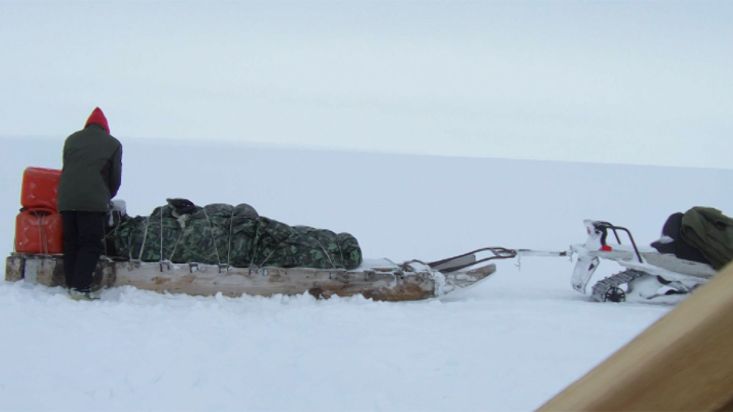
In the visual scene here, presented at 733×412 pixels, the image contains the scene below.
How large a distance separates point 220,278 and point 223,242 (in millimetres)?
337

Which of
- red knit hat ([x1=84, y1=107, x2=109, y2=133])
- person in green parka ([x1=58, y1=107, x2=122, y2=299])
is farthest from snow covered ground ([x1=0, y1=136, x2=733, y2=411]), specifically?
red knit hat ([x1=84, y1=107, x2=109, y2=133])

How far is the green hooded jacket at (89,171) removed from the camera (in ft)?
21.7

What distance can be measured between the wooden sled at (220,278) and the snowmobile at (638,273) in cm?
186

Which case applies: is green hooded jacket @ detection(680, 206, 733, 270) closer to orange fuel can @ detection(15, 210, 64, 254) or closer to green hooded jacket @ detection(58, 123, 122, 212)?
green hooded jacket @ detection(58, 123, 122, 212)

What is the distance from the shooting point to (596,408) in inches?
29.2

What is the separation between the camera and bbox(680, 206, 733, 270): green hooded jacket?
269 inches

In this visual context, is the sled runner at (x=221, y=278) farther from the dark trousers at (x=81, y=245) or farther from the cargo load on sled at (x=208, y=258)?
the dark trousers at (x=81, y=245)

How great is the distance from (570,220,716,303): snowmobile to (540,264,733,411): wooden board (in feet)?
21.8

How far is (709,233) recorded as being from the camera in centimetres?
693

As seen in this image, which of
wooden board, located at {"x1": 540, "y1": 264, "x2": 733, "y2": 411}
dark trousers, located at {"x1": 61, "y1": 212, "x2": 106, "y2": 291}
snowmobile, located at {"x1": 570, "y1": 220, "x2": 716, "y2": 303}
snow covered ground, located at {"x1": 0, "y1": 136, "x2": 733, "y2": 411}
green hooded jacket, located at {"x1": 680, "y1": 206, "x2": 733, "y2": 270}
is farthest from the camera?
snowmobile, located at {"x1": 570, "y1": 220, "x2": 716, "y2": 303}

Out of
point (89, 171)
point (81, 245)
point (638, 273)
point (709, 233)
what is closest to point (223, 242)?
point (81, 245)

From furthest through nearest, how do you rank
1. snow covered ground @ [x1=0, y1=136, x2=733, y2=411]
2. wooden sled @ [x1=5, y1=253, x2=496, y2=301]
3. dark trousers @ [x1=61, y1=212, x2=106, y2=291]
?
1. wooden sled @ [x1=5, y1=253, x2=496, y2=301]
2. dark trousers @ [x1=61, y1=212, x2=106, y2=291]
3. snow covered ground @ [x1=0, y1=136, x2=733, y2=411]

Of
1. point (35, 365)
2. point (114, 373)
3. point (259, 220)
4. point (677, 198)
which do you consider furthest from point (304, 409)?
point (677, 198)

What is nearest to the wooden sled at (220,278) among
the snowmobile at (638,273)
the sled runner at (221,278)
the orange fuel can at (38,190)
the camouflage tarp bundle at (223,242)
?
the sled runner at (221,278)
